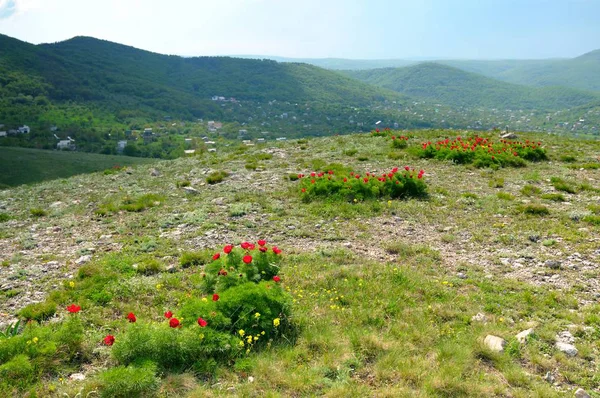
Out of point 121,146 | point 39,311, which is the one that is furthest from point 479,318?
point 121,146

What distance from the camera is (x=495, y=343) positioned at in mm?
6426

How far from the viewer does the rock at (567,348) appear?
6257mm

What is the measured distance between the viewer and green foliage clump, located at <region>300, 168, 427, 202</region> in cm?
1505

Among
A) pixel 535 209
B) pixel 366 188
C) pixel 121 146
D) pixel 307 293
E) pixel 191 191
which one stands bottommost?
pixel 121 146

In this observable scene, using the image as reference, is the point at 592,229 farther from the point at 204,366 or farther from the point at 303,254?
the point at 204,366

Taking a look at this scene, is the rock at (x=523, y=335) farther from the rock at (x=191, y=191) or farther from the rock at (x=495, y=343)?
the rock at (x=191, y=191)

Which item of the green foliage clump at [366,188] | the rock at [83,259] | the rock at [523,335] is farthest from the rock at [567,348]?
the rock at [83,259]

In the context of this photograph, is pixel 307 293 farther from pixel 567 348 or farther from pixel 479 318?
pixel 567 348

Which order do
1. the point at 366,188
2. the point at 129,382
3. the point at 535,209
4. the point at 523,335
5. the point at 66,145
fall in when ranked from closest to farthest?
the point at 129,382 → the point at 523,335 → the point at 535,209 → the point at 366,188 → the point at 66,145

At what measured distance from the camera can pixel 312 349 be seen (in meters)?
6.54

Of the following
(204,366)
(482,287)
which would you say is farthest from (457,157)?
(204,366)

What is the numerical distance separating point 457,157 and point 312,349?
724 inches

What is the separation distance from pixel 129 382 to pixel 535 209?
44.1 feet

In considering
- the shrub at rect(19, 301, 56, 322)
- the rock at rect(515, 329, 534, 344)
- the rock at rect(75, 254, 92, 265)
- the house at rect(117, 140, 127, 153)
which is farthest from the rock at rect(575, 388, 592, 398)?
the house at rect(117, 140, 127, 153)
